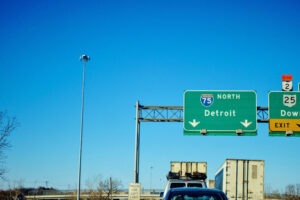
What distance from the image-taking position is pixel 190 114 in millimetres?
28125

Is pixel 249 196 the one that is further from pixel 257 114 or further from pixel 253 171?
pixel 257 114

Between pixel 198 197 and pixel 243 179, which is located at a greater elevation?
pixel 198 197

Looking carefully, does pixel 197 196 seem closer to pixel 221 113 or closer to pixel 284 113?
pixel 221 113

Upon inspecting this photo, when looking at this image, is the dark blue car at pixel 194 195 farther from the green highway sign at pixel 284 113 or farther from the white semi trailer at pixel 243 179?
the green highway sign at pixel 284 113

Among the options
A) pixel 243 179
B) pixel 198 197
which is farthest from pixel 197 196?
pixel 243 179

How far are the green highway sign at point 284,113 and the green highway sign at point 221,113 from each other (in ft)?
3.25

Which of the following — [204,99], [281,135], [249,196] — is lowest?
[249,196]

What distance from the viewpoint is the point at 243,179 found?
24.3 metres

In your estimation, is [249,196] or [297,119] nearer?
[249,196]

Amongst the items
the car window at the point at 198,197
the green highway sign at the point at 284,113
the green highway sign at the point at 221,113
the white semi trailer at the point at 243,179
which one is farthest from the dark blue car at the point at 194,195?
the green highway sign at the point at 284,113

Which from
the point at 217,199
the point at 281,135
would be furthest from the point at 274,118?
the point at 217,199

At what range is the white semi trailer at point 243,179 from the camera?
2408 centimetres

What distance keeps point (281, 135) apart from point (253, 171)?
402 cm

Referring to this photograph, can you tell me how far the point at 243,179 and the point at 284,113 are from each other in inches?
212
